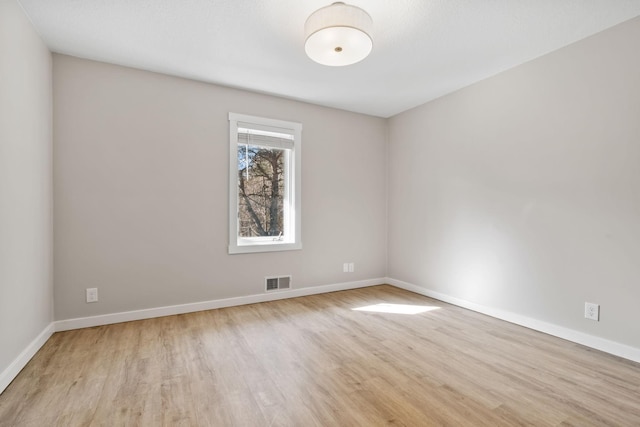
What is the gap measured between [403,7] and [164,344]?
315cm

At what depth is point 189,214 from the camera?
3.25 metres

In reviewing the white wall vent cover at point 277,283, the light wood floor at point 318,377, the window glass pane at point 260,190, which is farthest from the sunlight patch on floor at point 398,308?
the window glass pane at point 260,190

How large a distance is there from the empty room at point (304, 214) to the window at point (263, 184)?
0.09ft

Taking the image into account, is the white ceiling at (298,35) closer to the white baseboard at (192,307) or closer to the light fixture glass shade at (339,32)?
the light fixture glass shade at (339,32)

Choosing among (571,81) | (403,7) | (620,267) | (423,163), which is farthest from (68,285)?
(571,81)

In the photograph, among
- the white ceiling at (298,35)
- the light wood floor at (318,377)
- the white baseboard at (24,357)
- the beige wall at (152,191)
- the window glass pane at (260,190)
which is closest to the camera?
the light wood floor at (318,377)

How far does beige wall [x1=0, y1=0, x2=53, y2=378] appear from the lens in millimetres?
1881

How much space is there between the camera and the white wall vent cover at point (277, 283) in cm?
370

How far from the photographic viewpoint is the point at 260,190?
3785mm

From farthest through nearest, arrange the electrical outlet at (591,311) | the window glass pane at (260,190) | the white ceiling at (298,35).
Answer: the window glass pane at (260,190), the electrical outlet at (591,311), the white ceiling at (298,35)

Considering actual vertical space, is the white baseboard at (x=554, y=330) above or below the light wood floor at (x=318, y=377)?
above

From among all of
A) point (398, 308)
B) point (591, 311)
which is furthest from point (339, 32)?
point (591, 311)

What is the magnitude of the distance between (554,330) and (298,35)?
3361mm

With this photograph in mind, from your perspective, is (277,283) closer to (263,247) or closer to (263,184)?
(263,247)
